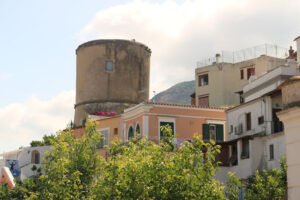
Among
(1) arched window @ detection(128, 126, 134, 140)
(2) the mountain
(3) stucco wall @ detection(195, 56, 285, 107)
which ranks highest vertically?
(2) the mountain

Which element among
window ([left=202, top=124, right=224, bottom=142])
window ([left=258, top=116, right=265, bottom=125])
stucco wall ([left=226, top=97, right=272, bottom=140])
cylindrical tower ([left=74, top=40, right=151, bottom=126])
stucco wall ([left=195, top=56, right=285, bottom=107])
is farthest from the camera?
cylindrical tower ([left=74, top=40, right=151, bottom=126])

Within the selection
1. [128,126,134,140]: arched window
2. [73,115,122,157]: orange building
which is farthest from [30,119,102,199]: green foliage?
[73,115,122,157]: orange building

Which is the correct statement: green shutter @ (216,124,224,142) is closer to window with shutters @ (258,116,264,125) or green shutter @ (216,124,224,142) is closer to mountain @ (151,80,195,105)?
window with shutters @ (258,116,264,125)

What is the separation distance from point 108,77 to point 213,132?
47.3ft

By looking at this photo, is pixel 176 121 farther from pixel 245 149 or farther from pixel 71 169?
pixel 71 169

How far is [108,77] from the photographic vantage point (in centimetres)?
5006

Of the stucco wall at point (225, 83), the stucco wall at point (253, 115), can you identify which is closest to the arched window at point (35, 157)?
the stucco wall at point (225, 83)

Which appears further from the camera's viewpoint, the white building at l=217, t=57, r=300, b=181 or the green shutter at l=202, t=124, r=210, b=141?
the green shutter at l=202, t=124, r=210, b=141

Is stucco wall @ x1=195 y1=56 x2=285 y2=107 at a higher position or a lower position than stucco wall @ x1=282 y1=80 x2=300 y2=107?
higher

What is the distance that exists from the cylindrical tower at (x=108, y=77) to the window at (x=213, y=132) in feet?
39.0

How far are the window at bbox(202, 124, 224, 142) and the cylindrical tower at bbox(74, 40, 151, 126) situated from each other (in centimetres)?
1188

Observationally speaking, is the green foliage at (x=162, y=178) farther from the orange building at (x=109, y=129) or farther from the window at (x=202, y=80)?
the window at (x=202, y=80)

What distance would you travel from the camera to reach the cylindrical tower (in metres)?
49.9

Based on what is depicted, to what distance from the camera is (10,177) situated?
41844 millimetres
